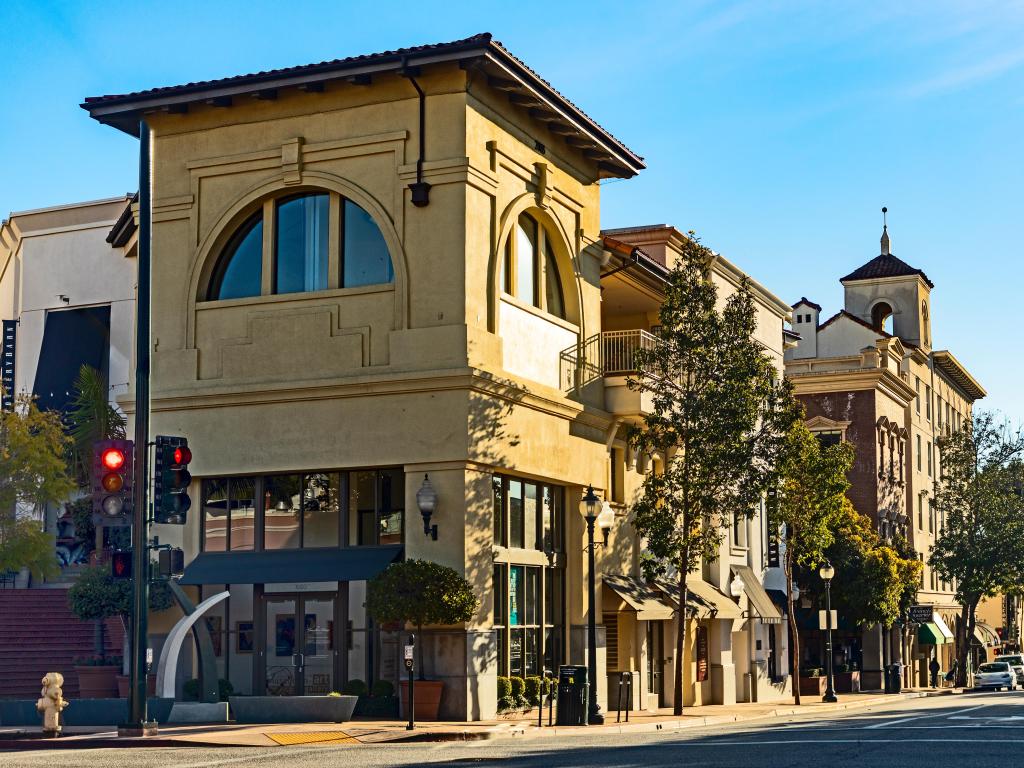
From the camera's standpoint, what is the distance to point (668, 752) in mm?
20047

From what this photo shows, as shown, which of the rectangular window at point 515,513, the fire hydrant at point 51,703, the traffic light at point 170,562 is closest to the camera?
the traffic light at point 170,562

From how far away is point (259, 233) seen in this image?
32375 millimetres

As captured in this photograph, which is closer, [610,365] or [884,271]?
[610,365]

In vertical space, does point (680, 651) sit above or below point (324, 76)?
below

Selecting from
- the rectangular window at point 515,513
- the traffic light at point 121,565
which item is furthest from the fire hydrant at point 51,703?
the rectangular window at point 515,513

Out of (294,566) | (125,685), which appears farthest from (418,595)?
(125,685)

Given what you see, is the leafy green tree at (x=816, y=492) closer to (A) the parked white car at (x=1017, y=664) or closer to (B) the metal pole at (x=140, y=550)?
(B) the metal pole at (x=140, y=550)

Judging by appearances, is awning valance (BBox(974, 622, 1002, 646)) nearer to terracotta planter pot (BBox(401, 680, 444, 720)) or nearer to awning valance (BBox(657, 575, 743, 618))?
awning valance (BBox(657, 575, 743, 618))

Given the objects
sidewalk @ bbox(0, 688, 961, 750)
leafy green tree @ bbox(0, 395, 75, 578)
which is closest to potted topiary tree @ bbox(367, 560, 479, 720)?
sidewalk @ bbox(0, 688, 961, 750)

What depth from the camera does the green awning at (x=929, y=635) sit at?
73188 millimetres

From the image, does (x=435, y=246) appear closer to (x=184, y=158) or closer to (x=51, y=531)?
(x=184, y=158)

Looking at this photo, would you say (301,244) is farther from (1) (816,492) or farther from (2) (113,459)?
(1) (816,492)

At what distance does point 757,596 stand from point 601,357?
45.0 feet

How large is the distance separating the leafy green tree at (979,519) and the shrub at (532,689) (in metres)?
45.1
